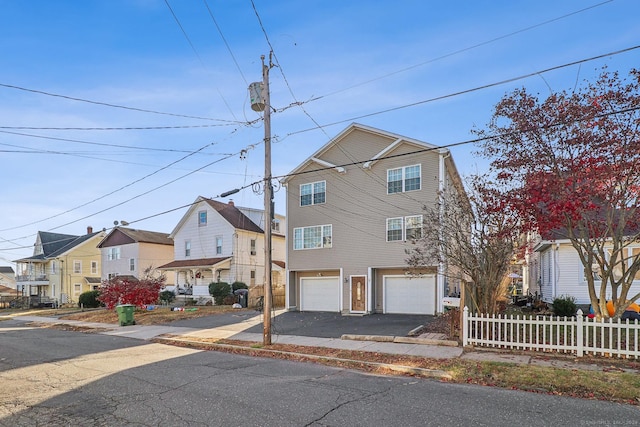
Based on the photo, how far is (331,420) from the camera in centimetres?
602

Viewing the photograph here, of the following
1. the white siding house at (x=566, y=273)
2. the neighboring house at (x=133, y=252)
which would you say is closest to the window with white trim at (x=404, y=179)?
the white siding house at (x=566, y=273)

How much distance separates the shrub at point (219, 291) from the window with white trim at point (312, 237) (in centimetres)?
931

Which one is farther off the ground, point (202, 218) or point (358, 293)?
point (202, 218)

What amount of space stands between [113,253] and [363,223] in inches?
1221

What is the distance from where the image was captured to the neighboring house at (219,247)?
3409 cm

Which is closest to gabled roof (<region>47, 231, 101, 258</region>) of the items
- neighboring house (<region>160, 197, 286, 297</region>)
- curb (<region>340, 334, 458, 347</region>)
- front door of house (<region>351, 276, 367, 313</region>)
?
neighboring house (<region>160, 197, 286, 297</region>)

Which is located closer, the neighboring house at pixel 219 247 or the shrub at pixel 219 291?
the shrub at pixel 219 291

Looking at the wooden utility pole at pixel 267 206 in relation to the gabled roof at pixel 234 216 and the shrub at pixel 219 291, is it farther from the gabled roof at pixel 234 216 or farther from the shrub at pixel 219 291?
the gabled roof at pixel 234 216

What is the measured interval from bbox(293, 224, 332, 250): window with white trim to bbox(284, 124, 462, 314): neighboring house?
0.05m

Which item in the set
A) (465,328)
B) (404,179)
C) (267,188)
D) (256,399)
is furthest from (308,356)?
(404,179)

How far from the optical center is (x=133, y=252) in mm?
41844

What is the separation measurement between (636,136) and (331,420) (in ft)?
34.9

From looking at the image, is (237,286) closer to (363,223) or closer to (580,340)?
(363,223)

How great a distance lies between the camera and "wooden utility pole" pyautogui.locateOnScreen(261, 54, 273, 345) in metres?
13.3
